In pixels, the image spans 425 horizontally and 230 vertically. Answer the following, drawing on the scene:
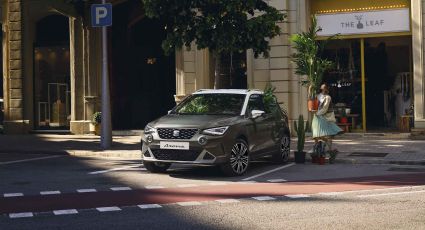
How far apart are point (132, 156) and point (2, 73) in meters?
11.0

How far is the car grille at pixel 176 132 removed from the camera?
37.6 ft

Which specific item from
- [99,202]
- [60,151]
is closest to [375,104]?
[60,151]

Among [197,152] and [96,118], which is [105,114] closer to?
[96,118]

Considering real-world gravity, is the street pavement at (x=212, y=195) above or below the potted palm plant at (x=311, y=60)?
below

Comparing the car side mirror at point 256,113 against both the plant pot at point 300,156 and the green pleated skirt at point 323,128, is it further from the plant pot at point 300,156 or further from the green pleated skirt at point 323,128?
the plant pot at point 300,156

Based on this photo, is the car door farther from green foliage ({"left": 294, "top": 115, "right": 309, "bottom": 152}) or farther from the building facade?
the building facade

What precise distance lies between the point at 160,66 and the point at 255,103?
408 inches

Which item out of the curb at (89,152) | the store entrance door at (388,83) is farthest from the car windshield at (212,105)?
the store entrance door at (388,83)

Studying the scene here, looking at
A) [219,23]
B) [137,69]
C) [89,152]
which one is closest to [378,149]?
[219,23]

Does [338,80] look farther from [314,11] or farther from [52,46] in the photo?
[52,46]

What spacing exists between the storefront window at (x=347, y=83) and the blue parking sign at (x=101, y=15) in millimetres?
7199

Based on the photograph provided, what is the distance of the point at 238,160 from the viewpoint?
473 inches

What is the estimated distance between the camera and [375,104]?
19922mm

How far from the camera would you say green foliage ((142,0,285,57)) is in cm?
1588
